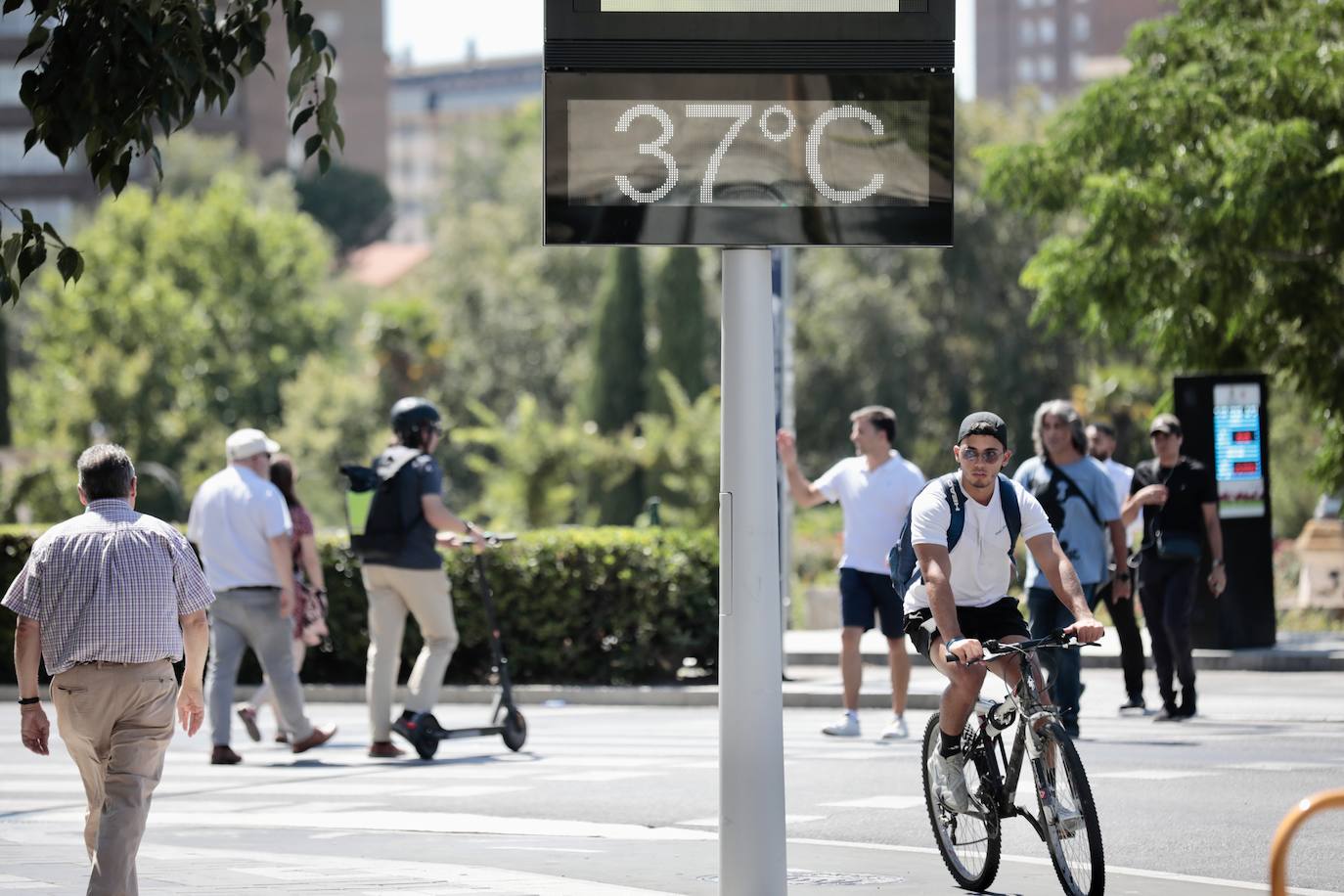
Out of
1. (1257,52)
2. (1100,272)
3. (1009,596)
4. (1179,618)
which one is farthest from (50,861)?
(1257,52)

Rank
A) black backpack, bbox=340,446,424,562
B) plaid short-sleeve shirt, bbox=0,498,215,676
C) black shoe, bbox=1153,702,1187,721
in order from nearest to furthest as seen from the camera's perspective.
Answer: plaid short-sleeve shirt, bbox=0,498,215,676 < black backpack, bbox=340,446,424,562 < black shoe, bbox=1153,702,1187,721

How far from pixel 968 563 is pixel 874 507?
16.1ft

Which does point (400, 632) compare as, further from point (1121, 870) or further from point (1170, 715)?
point (1121, 870)

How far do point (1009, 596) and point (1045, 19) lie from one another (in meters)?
160

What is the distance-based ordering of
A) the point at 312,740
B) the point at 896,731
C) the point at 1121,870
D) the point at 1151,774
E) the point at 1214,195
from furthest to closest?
the point at 1214,195 < the point at 896,731 < the point at 312,740 < the point at 1151,774 < the point at 1121,870

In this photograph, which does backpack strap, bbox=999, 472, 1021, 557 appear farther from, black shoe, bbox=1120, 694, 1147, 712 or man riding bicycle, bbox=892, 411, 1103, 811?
black shoe, bbox=1120, 694, 1147, 712

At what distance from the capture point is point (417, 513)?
1242cm

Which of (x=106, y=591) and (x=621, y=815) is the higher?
(x=106, y=591)

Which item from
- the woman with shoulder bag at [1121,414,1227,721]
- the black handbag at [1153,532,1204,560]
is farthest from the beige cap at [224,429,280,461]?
the black handbag at [1153,532,1204,560]

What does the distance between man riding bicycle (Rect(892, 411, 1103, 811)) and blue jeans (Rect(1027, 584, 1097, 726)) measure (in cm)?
429

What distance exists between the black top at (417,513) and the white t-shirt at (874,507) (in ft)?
7.27

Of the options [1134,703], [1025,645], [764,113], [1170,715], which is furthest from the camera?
[1134,703]

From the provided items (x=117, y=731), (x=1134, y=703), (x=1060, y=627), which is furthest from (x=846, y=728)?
(x=117, y=731)

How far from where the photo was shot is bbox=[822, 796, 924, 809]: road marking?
400 inches
